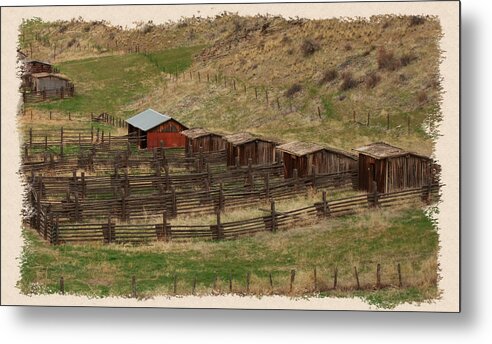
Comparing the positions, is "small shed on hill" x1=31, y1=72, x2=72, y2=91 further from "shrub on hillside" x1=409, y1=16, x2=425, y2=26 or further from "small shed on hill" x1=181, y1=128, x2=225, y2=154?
→ "shrub on hillside" x1=409, y1=16, x2=425, y2=26

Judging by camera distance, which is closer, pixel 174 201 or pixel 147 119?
pixel 147 119

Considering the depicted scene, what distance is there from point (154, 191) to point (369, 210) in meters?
6.23

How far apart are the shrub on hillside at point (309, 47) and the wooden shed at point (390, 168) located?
252cm

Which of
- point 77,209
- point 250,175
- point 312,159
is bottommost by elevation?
point 77,209

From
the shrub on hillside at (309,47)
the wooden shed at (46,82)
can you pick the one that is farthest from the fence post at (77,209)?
the shrub on hillside at (309,47)

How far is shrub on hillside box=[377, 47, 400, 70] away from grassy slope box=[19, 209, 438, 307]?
3.35 meters

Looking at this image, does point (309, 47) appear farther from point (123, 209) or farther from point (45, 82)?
point (45, 82)

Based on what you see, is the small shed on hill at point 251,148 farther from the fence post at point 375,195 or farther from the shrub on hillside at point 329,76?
the fence post at point 375,195

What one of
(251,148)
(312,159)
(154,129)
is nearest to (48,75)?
(154,129)

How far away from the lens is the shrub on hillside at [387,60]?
72.2 ft

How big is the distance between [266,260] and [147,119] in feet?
14.0

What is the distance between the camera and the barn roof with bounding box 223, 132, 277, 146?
22.9 m

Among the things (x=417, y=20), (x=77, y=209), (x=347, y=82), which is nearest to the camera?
(x=417, y=20)

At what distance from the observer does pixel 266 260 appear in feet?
70.7
